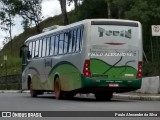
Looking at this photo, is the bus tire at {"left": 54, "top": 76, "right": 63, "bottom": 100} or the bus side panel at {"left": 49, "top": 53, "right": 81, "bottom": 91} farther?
the bus tire at {"left": 54, "top": 76, "right": 63, "bottom": 100}

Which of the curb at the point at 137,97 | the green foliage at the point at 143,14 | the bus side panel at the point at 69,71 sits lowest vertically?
the curb at the point at 137,97

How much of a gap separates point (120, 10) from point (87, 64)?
77.9 feet

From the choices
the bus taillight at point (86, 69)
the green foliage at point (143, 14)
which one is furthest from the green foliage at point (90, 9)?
the bus taillight at point (86, 69)

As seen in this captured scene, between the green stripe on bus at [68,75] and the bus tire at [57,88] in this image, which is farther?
the bus tire at [57,88]

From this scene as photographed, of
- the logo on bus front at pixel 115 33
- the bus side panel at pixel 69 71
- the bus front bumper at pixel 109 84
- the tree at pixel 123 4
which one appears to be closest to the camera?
the bus front bumper at pixel 109 84

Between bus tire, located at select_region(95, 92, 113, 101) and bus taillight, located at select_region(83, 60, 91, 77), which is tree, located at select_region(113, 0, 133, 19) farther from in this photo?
bus taillight, located at select_region(83, 60, 91, 77)

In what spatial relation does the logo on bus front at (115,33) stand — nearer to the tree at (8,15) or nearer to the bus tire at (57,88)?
the bus tire at (57,88)

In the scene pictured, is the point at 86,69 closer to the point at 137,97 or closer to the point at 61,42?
the point at 61,42

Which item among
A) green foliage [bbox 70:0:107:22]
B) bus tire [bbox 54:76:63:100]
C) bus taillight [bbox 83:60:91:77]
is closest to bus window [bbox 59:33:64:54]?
bus tire [bbox 54:76:63:100]

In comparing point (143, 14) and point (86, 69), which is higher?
point (143, 14)

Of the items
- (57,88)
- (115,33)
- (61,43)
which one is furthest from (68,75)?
(115,33)

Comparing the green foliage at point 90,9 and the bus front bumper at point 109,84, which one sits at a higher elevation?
the green foliage at point 90,9

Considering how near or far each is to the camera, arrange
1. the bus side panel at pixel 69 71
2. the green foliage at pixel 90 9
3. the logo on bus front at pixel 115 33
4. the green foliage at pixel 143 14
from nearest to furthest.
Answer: the logo on bus front at pixel 115 33 → the bus side panel at pixel 69 71 → the green foliage at pixel 143 14 → the green foliage at pixel 90 9

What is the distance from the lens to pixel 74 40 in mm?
25453
